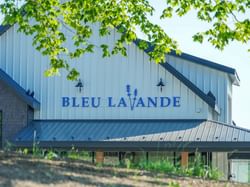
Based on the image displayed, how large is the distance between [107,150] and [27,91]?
5331 mm

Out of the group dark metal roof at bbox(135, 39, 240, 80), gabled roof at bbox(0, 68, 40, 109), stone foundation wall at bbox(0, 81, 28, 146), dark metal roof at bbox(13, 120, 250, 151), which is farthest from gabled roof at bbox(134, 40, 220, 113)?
stone foundation wall at bbox(0, 81, 28, 146)

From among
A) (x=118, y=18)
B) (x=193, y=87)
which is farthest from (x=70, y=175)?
(x=193, y=87)

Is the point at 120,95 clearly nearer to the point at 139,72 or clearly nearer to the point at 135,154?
the point at 139,72

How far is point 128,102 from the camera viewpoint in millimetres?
36031

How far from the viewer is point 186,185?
12070mm

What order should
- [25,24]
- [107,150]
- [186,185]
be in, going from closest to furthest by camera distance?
[186,185] → [25,24] → [107,150]

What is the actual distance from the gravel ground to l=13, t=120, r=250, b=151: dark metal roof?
18245 mm

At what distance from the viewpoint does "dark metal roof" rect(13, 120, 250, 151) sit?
31.9 meters

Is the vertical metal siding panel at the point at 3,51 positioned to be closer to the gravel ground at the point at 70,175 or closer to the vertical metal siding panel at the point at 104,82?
the vertical metal siding panel at the point at 104,82

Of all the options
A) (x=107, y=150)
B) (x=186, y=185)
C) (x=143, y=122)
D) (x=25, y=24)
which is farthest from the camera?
(x=143, y=122)

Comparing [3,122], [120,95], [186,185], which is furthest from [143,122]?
[186,185]

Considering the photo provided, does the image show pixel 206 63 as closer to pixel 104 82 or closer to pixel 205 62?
pixel 205 62

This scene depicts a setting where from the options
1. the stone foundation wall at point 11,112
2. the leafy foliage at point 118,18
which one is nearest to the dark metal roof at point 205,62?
the stone foundation wall at point 11,112

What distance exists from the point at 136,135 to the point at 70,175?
22.2 meters
